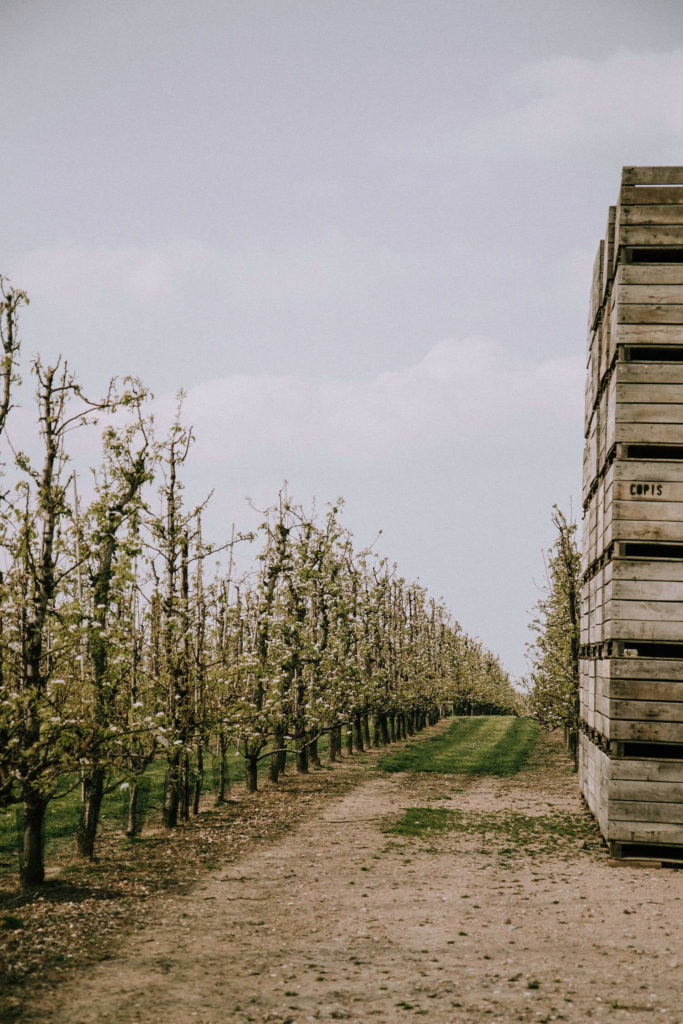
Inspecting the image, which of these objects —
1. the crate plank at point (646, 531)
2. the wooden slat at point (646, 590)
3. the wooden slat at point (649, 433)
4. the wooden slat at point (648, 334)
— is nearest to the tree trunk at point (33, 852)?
the wooden slat at point (646, 590)

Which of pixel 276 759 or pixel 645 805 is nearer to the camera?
pixel 645 805

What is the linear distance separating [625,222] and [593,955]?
11657 millimetres

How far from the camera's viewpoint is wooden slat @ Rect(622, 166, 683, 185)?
15008 millimetres

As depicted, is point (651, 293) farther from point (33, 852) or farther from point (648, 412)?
point (33, 852)

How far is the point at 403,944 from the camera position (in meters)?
10.3

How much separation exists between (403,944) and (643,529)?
769 cm

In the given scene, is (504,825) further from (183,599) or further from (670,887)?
(183,599)

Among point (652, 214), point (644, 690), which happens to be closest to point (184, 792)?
point (644, 690)

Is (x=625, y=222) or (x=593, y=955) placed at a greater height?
(x=625, y=222)

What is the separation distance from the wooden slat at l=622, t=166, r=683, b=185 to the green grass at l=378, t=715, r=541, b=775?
2162 centimetres

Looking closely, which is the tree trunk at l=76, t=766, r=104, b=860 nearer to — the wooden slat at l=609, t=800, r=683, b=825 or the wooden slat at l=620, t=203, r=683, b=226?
the wooden slat at l=609, t=800, r=683, b=825

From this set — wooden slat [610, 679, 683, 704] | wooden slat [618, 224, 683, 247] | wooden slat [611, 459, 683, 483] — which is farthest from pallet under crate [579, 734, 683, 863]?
wooden slat [618, 224, 683, 247]

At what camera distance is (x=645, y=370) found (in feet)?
48.0

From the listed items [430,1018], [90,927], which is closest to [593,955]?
[430,1018]
